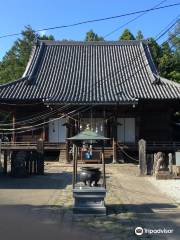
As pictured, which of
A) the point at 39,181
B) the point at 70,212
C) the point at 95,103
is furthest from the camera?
the point at 95,103

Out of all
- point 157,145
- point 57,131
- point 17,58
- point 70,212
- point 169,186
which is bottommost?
point 70,212

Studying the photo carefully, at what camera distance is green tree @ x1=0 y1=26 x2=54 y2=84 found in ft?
153

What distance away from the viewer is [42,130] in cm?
2875

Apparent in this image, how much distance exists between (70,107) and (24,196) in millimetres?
14047

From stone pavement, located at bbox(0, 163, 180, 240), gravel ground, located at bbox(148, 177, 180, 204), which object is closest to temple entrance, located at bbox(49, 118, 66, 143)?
gravel ground, located at bbox(148, 177, 180, 204)

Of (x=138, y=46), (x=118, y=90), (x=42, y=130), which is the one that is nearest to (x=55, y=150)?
(x=42, y=130)

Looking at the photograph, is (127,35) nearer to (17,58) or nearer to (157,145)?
(17,58)

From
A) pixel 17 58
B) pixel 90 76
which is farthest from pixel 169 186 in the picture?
pixel 17 58

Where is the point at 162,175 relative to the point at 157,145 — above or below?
below

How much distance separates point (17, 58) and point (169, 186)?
38.3 metres

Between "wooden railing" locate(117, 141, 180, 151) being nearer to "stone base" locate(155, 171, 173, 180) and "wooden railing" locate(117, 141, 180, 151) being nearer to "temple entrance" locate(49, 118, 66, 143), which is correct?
"temple entrance" locate(49, 118, 66, 143)

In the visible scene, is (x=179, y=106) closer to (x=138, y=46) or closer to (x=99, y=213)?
(x=138, y=46)

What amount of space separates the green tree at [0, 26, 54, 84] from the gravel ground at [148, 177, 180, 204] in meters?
30.3

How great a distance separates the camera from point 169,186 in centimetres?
1647
